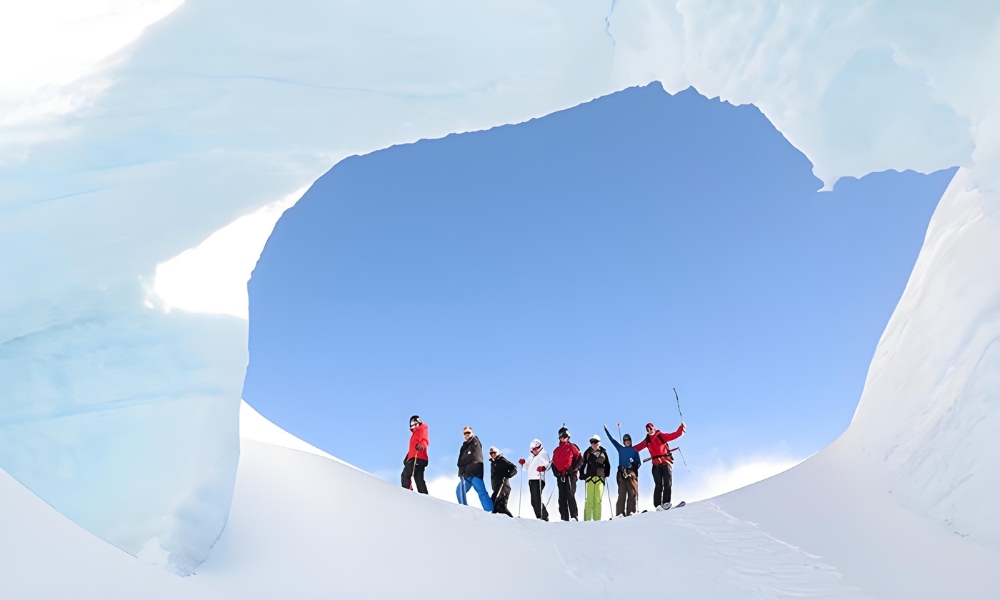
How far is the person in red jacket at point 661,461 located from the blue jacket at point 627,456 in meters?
0.09

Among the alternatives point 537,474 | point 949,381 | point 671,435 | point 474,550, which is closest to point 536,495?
point 537,474

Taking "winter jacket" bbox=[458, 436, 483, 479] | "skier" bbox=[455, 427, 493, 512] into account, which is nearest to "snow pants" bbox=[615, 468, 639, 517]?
"skier" bbox=[455, 427, 493, 512]

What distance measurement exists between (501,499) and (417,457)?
3.91 ft

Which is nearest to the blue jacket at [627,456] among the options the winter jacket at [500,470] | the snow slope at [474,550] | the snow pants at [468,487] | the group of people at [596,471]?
the group of people at [596,471]

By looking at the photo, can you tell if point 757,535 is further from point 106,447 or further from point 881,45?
point 106,447

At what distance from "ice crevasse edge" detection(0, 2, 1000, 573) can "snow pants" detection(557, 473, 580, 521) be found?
380 cm

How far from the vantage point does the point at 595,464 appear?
988 centimetres

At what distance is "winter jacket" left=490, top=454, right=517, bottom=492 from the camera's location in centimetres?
929

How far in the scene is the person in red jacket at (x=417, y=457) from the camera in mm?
9102

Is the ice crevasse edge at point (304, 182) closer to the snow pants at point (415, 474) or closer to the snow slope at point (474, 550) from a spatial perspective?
the snow slope at point (474, 550)

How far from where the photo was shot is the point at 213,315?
6.57 metres

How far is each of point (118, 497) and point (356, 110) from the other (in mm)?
3611

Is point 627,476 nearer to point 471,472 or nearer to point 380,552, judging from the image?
point 471,472

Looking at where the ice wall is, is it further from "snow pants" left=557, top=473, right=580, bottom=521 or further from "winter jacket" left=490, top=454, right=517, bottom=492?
"winter jacket" left=490, top=454, right=517, bottom=492
